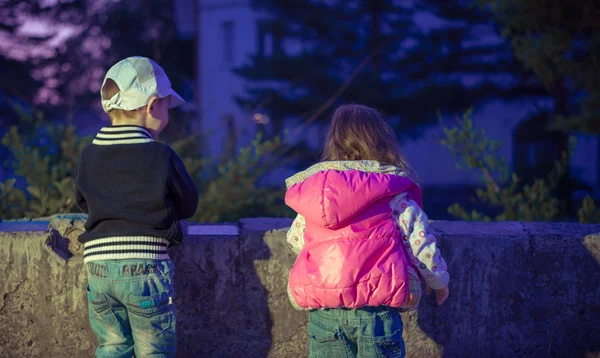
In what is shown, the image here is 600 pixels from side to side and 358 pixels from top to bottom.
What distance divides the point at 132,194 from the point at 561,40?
7501mm

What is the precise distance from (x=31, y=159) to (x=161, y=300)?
292 cm

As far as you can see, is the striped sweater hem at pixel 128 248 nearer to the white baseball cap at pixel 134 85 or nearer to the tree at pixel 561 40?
the white baseball cap at pixel 134 85

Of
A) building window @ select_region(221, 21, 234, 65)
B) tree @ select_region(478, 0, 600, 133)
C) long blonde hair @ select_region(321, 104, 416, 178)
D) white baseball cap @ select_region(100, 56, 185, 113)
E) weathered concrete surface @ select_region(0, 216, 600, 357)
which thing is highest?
building window @ select_region(221, 21, 234, 65)

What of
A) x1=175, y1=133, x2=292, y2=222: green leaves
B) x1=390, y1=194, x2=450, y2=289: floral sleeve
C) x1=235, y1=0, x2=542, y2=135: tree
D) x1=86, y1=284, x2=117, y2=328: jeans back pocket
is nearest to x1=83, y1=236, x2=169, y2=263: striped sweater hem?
x1=86, y1=284, x2=117, y2=328: jeans back pocket

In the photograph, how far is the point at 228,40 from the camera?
26.2 metres

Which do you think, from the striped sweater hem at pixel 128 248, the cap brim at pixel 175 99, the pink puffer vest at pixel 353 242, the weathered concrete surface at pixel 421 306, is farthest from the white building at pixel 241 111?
the pink puffer vest at pixel 353 242

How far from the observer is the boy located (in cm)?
242

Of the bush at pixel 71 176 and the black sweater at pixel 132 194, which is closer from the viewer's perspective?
the black sweater at pixel 132 194

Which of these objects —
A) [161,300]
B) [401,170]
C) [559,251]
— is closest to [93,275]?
[161,300]

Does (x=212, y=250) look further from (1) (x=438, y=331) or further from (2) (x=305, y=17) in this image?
(2) (x=305, y=17)

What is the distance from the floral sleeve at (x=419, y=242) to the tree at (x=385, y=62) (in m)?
14.0

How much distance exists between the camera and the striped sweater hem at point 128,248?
242 cm

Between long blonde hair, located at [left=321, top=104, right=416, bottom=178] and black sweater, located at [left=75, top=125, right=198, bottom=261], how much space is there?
0.55m

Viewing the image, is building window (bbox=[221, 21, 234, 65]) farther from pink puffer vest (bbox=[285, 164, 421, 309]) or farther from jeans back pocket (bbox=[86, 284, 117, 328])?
pink puffer vest (bbox=[285, 164, 421, 309])
